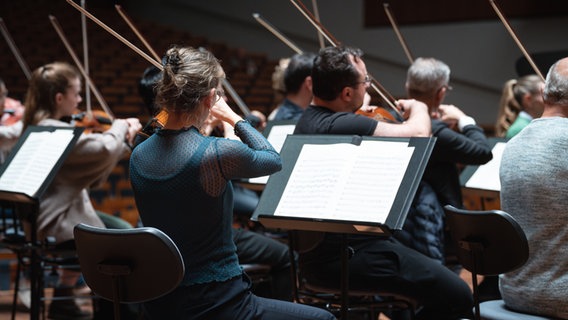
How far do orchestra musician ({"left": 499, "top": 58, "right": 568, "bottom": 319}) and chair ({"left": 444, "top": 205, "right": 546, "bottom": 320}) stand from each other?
7 centimetres

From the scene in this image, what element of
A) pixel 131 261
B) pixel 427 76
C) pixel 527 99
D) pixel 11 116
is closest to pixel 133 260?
pixel 131 261

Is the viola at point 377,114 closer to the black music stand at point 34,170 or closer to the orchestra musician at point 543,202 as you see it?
the orchestra musician at point 543,202

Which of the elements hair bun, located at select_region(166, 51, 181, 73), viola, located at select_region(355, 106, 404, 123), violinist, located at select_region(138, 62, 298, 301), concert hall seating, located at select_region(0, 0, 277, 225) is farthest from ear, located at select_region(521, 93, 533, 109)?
concert hall seating, located at select_region(0, 0, 277, 225)

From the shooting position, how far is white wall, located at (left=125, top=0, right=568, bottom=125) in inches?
373

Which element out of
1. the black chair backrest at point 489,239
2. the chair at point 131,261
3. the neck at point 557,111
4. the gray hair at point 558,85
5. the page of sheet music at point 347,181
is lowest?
the chair at point 131,261

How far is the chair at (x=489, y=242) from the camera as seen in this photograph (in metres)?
2.09

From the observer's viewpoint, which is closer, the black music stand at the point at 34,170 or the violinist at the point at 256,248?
the black music stand at the point at 34,170

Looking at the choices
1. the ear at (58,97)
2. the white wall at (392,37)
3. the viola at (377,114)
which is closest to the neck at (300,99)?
the viola at (377,114)

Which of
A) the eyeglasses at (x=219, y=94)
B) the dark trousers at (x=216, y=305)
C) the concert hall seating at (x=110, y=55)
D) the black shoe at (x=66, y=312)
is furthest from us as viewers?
the concert hall seating at (x=110, y=55)

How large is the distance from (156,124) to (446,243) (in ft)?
5.46

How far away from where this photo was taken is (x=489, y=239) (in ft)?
7.10

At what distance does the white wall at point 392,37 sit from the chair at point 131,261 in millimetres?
6766

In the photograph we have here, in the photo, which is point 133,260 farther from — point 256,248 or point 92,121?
point 92,121

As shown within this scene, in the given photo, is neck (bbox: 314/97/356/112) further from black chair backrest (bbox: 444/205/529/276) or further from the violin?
the violin
